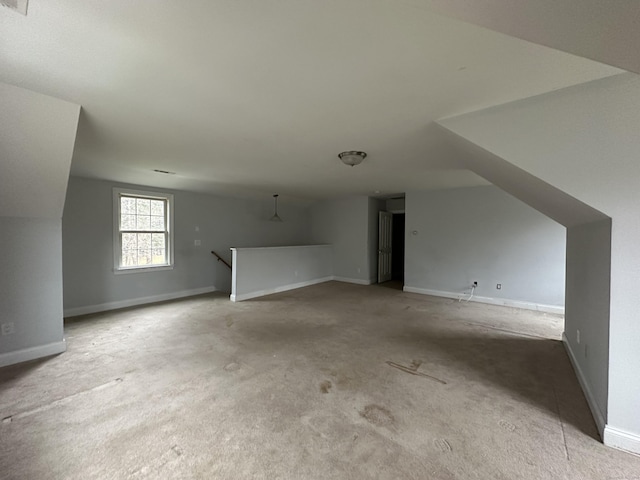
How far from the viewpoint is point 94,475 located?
1.42 metres

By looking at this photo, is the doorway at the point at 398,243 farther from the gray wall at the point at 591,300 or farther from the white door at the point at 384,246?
the gray wall at the point at 591,300

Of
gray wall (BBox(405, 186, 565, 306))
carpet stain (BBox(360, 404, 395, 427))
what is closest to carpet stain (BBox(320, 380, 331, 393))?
carpet stain (BBox(360, 404, 395, 427))

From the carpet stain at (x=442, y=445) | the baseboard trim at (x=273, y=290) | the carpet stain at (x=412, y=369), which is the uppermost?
the baseboard trim at (x=273, y=290)

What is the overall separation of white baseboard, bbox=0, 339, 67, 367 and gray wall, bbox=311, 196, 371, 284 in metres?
5.67

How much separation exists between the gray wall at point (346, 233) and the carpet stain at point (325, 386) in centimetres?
474

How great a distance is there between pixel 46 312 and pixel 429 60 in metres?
4.16

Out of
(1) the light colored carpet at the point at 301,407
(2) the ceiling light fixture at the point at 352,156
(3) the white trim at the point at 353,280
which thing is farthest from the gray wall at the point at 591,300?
(3) the white trim at the point at 353,280

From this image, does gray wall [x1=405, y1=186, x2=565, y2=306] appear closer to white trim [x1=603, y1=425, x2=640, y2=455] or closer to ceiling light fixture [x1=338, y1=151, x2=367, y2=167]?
ceiling light fixture [x1=338, y1=151, x2=367, y2=167]

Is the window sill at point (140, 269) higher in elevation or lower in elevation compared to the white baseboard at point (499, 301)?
higher

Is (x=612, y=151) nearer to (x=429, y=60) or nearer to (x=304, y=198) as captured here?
(x=429, y=60)

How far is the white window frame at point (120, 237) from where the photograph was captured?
4.67m

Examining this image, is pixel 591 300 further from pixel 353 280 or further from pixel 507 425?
pixel 353 280

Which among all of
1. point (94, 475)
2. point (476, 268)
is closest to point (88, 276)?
point (94, 475)

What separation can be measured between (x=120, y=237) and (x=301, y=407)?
4.57 meters
